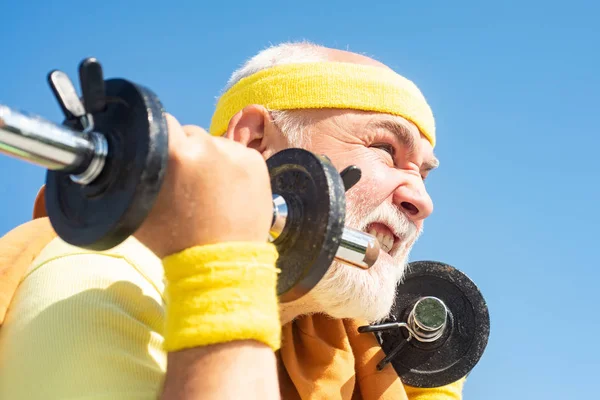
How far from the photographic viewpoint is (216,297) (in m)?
1.44

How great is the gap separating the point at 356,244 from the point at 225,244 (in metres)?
0.45

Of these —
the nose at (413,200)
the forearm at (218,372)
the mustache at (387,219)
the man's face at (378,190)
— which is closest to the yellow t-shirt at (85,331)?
the forearm at (218,372)

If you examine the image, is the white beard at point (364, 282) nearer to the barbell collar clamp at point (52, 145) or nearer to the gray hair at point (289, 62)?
the gray hair at point (289, 62)

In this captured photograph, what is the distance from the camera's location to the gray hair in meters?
3.05

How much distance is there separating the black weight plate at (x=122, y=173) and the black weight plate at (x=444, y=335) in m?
2.04

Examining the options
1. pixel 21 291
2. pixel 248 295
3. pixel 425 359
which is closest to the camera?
pixel 248 295

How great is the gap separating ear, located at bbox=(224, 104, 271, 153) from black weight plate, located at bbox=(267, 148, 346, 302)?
128cm

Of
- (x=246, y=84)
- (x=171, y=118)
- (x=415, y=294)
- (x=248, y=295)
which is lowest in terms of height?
(x=248, y=295)

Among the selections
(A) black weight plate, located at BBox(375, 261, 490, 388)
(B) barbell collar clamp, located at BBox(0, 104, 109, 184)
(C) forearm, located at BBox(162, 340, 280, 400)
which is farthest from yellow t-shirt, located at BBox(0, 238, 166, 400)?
(A) black weight plate, located at BBox(375, 261, 490, 388)

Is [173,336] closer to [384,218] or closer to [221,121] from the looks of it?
[384,218]

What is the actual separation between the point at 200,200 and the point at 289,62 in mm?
1929

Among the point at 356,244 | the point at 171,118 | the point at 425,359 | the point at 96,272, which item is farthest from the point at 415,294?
the point at 171,118

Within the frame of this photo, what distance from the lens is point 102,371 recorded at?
158 centimetres

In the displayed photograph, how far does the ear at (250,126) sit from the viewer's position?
3.05m
